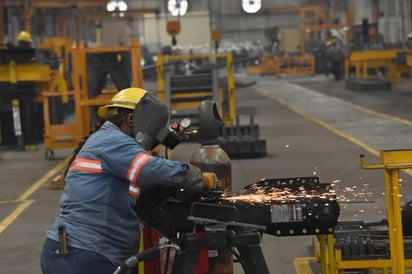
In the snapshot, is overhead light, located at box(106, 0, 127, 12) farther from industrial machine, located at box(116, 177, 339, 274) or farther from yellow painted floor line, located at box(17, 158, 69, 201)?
industrial machine, located at box(116, 177, 339, 274)

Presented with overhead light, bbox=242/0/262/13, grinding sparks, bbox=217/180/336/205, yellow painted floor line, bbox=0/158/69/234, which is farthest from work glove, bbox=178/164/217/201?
overhead light, bbox=242/0/262/13

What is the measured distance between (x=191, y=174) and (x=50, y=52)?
933 inches

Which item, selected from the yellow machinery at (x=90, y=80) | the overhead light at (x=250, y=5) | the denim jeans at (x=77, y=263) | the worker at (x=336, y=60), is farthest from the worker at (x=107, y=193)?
the overhead light at (x=250, y=5)

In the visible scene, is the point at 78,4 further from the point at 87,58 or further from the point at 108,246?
the point at 108,246

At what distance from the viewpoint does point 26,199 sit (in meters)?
11.7

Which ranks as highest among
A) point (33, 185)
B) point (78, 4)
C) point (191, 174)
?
point (78, 4)

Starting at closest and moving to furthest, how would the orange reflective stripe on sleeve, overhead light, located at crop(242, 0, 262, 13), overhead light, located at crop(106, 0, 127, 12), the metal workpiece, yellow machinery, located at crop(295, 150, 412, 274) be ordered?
the orange reflective stripe on sleeve < yellow machinery, located at crop(295, 150, 412, 274) < the metal workpiece < overhead light, located at crop(242, 0, 262, 13) < overhead light, located at crop(106, 0, 127, 12)

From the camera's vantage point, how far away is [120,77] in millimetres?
15797

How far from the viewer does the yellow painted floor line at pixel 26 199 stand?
10.2m

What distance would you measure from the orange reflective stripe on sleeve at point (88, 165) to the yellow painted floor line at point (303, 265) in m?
3.23

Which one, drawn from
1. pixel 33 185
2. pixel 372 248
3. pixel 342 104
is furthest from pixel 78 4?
pixel 372 248

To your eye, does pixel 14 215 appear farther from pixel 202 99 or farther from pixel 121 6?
pixel 121 6

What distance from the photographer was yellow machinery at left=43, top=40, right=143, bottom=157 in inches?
601

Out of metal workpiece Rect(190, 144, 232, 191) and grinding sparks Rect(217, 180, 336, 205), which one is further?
metal workpiece Rect(190, 144, 232, 191)
